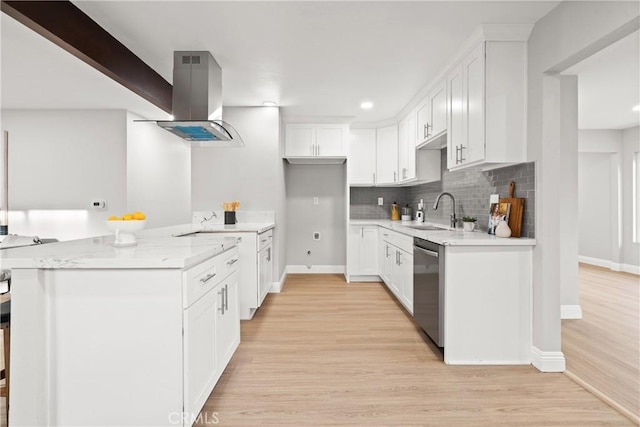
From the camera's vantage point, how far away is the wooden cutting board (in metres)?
2.50

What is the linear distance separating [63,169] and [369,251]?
4.42 m

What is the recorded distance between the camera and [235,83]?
3523 millimetres

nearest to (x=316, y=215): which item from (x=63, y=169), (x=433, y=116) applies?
(x=433, y=116)

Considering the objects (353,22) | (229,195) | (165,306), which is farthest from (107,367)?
(229,195)

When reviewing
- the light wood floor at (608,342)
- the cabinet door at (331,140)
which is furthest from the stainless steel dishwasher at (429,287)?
the cabinet door at (331,140)

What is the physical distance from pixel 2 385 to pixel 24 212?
345 centimetres

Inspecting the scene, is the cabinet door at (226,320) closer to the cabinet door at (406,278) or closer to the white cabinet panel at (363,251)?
the cabinet door at (406,278)

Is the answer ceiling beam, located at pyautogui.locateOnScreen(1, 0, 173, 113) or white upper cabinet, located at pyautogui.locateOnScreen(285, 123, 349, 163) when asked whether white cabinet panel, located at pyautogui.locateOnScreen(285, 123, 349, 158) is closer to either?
white upper cabinet, located at pyautogui.locateOnScreen(285, 123, 349, 163)

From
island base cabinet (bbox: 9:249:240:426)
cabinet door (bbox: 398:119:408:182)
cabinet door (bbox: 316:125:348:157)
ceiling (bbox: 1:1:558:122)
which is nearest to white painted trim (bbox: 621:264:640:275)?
cabinet door (bbox: 398:119:408:182)

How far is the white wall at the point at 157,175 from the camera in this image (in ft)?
15.1

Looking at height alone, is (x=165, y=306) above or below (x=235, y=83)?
below

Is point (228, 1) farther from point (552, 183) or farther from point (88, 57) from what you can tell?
point (552, 183)

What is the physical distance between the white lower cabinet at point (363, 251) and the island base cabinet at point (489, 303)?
8.35 ft

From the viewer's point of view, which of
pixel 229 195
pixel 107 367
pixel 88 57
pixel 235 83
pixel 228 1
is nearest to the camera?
pixel 107 367
